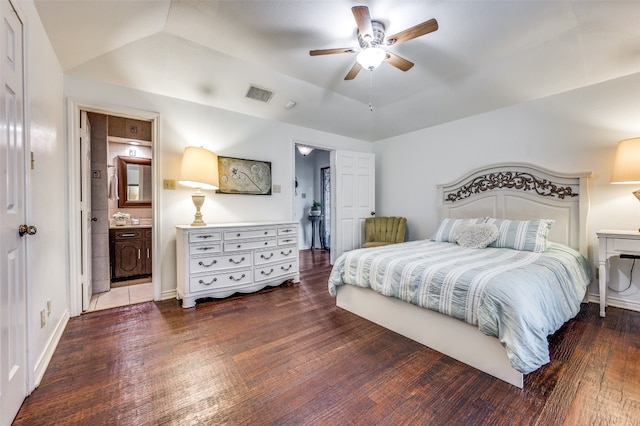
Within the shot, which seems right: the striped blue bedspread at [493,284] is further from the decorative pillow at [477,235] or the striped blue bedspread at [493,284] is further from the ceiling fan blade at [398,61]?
the ceiling fan blade at [398,61]

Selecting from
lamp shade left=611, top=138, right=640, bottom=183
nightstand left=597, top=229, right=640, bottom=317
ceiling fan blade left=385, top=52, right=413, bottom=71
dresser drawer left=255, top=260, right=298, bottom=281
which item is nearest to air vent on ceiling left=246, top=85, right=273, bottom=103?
ceiling fan blade left=385, top=52, right=413, bottom=71

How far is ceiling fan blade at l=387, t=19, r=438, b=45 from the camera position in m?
1.90

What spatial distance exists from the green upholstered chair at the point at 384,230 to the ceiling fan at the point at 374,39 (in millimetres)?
2476

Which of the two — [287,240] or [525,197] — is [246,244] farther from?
[525,197]

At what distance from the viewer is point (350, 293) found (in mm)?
2678

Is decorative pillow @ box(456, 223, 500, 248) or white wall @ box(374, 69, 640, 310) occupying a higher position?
white wall @ box(374, 69, 640, 310)

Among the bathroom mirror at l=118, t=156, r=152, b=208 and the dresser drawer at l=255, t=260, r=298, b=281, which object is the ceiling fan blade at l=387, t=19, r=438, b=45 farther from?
the bathroom mirror at l=118, t=156, r=152, b=208

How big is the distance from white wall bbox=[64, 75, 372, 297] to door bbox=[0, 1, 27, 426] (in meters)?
1.42

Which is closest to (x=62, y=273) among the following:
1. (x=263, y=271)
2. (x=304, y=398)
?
(x=263, y=271)

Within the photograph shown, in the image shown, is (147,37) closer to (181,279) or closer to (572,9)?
(181,279)

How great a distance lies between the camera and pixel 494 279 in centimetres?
173

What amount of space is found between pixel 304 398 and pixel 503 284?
4.47 ft

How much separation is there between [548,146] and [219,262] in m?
4.05

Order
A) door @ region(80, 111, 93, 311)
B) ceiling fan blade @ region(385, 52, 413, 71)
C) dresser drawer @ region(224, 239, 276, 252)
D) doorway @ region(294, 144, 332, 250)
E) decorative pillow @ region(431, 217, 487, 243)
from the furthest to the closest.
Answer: doorway @ region(294, 144, 332, 250) → decorative pillow @ region(431, 217, 487, 243) → dresser drawer @ region(224, 239, 276, 252) → door @ region(80, 111, 93, 311) → ceiling fan blade @ region(385, 52, 413, 71)
